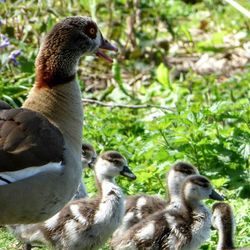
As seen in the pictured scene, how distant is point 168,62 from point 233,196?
4841 millimetres

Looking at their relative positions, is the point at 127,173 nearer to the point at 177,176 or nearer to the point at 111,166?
the point at 111,166

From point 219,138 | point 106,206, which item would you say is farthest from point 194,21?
point 106,206

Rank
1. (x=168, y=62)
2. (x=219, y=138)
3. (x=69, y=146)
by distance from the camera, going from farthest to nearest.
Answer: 1. (x=168, y=62)
2. (x=219, y=138)
3. (x=69, y=146)

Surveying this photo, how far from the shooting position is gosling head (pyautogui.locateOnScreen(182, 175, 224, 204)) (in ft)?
24.8

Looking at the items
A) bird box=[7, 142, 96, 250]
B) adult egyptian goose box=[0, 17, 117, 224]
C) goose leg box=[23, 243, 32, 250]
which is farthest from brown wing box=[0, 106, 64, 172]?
goose leg box=[23, 243, 32, 250]

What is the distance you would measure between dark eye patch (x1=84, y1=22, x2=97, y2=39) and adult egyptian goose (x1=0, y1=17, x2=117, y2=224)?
2 centimetres

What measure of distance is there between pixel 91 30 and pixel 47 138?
42.7 inches

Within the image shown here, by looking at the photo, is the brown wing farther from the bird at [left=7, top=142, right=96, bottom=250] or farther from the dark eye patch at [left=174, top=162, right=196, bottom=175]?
the dark eye patch at [left=174, top=162, right=196, bottom=175]

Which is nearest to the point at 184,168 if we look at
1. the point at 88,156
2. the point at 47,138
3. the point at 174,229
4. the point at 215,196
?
the point at 215,196

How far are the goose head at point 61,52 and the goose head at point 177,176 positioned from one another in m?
1.29

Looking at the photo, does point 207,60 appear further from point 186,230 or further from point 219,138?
point 186,230

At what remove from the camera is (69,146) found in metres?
6.70

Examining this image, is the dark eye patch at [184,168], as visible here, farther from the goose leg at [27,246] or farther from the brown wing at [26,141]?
the brown wing at [26,141]

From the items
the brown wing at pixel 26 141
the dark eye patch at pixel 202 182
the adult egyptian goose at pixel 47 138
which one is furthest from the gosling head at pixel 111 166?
the brown wing at pixel 26 141
